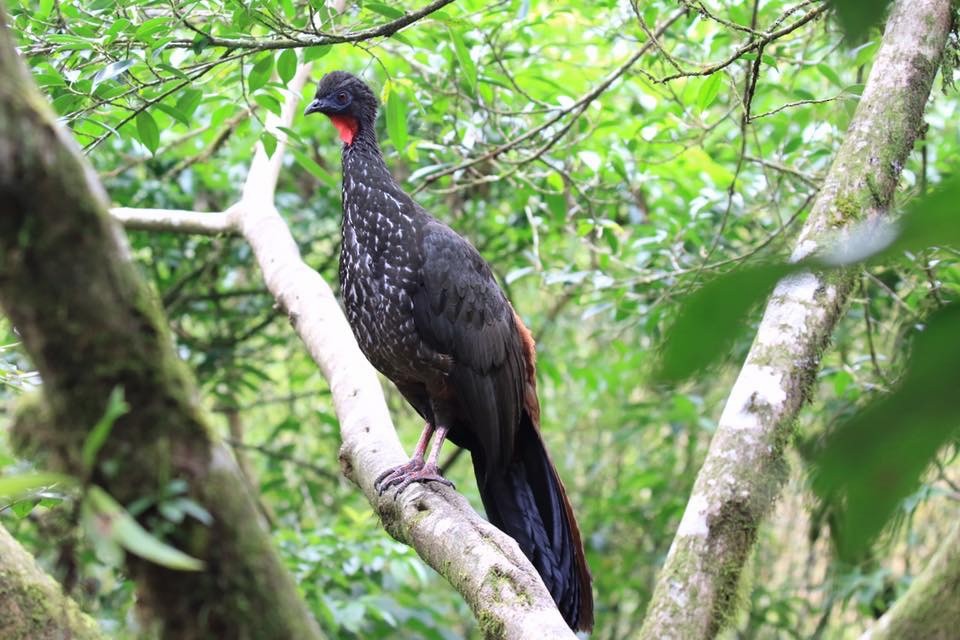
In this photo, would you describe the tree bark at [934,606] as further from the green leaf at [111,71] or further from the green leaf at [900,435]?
the green leaf at [111,71]

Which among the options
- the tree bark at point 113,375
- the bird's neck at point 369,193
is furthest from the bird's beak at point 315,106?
the tree bark at point 113,375

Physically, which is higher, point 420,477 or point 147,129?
point 147,129

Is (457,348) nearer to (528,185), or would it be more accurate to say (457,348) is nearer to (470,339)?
(470,339)

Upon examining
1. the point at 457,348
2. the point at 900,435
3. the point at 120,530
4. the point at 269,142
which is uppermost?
the point at 269,142

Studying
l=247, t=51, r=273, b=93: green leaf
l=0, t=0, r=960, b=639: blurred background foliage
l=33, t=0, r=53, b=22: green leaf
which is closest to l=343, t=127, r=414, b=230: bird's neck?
l=0, t=0, r=960, b=639: blurred background foliage

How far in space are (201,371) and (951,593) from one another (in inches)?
188

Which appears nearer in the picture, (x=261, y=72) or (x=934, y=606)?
(x=934, y=606)

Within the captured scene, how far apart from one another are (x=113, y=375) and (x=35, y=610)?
3.45 feet

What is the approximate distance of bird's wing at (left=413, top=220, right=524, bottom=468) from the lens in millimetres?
3514

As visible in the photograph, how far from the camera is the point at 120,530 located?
793 mm

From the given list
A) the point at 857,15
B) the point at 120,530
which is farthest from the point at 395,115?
the point at 857,15

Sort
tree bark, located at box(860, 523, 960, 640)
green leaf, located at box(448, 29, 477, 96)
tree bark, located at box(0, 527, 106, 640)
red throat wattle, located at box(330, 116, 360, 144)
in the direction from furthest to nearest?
1. red throat wattle, located at box(330, 116, 360, 144)
2. green leaf, located at box(448, 29, 477, 96)
3. tree bark, located at box(0, 527, 106, 640)
4. tree bark, located at box(860, 523, 960, 640)

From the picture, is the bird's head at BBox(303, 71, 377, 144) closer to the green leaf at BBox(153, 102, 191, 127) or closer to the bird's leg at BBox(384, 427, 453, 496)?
the green leaf at BBox(153, 102, 191, 127)

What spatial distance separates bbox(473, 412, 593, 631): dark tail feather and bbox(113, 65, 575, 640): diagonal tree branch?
0.57 meters
